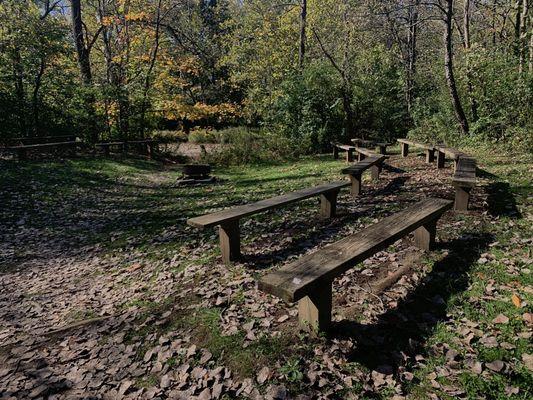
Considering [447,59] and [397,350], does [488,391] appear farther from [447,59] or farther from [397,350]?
[447,59]

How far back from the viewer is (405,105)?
18.8m

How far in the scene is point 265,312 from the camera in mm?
3729

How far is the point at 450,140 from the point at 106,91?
13.5m

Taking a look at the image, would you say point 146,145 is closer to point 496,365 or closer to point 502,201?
point 502,201

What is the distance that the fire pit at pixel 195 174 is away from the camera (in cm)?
1125

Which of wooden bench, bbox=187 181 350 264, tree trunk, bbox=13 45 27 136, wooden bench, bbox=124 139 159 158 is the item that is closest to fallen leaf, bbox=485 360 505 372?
wooden bench, bbox=187 181 350 264

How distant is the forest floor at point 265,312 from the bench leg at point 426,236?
127 millimetres

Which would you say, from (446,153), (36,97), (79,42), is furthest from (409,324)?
(79,42)

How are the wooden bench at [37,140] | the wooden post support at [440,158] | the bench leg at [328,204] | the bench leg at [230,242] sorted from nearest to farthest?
the bench leg at [230,242]
the bench leg at [328,204]
the wooden post support at [440,158]
the wooden bench at [37,140]

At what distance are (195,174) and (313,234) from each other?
259 inches

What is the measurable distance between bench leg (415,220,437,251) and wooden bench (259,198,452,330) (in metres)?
0.42

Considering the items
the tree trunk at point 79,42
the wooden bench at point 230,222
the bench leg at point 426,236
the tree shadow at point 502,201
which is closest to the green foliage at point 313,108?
the tree trunk at point 79,42

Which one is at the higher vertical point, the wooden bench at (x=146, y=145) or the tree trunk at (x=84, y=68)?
the tree trunk at (x=84, y=68)

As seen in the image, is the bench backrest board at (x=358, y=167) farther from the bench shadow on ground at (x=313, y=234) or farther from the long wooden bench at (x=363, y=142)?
the long wooden bench at (x=363, y=142)
